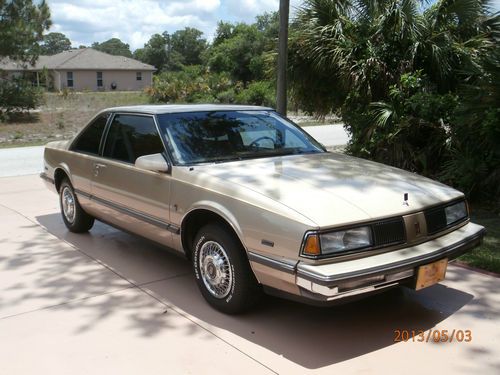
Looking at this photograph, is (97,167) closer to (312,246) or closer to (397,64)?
(312,246)

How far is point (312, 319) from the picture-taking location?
4.15 metres

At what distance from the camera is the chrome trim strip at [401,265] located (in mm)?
3324

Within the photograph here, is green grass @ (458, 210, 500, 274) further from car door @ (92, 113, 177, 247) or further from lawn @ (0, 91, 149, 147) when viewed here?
lawn @ (0, 91, 149, 147)

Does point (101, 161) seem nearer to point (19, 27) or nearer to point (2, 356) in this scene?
point (2, 356)

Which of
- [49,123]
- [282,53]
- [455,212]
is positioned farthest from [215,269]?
[49,123]

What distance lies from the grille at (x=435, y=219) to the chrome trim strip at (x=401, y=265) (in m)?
0.16

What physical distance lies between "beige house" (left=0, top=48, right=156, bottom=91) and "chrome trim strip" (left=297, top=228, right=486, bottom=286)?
193 feet

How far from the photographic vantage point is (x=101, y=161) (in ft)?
18.3

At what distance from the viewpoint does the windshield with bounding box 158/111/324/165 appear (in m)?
4.70

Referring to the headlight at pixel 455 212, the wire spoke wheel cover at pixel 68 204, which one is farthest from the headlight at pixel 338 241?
the wire spoke wheel cover at pixel 68 204

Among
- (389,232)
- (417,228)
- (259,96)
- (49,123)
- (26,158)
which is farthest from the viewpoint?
(259,96)

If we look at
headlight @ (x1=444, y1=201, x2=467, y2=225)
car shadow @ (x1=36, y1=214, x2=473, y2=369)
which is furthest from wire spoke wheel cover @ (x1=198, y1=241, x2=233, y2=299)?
headlight @ (x1=444, y1=201, x2=467, y2=225)

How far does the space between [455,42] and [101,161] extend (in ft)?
19.6

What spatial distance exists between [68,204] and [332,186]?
3793mm
